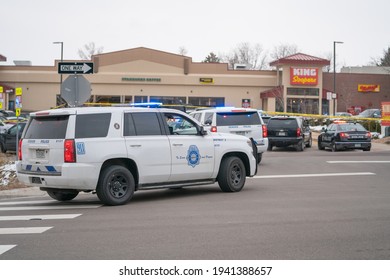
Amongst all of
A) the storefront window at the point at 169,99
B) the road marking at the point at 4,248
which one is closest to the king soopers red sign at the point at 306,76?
the storefront window at the point at 169,99

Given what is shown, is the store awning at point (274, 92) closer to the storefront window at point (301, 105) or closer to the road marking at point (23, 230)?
the storefront window at point (301, 105)

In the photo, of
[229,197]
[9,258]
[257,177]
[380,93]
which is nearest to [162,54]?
[380,93]

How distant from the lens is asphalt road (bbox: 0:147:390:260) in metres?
7.20

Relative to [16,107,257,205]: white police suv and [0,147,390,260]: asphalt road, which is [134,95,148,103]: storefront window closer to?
[0,147,390,260]: asphalt road

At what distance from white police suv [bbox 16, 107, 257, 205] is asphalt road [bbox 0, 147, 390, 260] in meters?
0.47

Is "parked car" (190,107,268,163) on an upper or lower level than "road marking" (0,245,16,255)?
upper

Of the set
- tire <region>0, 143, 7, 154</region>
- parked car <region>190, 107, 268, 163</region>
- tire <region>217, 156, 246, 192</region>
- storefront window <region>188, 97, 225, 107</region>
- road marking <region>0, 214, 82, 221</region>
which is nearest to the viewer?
road marking <region>0, 214, 82, 221</region>

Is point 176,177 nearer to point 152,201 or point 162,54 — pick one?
point 152,201

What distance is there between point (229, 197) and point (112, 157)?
2726 millimetres

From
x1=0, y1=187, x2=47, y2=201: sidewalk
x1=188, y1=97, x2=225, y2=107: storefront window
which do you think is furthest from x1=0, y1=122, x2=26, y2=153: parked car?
x1=188, y1=97, x2=225, y2=107: storefront window

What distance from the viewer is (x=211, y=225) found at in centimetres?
899

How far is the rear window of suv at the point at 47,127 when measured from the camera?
11.1 m

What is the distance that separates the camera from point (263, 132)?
65.5 ft

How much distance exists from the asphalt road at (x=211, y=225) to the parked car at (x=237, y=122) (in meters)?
4.76
